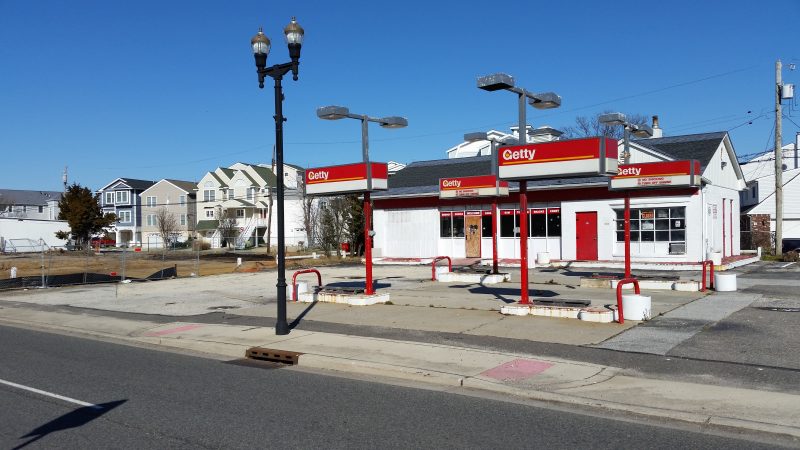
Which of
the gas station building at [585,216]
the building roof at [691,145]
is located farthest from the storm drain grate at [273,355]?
the building roof at [691,145]

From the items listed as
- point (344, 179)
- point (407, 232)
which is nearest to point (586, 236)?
point (407, 232)

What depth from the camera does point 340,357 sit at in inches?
429

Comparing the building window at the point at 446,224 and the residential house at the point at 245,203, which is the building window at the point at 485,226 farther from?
the residential house at the point at 245,203

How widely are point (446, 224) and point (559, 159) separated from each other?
22.2 metres

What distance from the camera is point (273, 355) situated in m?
11.5

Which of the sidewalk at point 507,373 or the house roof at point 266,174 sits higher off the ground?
the house roof at point 266,174

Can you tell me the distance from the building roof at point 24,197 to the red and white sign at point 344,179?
99541mm

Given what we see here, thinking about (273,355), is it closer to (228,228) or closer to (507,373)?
(507,373)

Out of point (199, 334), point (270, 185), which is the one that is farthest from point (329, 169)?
point (270, 185)

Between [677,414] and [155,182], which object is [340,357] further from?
[155,182]

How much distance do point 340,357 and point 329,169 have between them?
27.2 ft

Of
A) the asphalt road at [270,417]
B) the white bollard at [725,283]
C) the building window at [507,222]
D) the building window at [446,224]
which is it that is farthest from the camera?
the building window at [446,224]

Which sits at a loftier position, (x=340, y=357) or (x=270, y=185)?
(x=270, y=185)

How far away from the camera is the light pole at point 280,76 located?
12.9 meters
